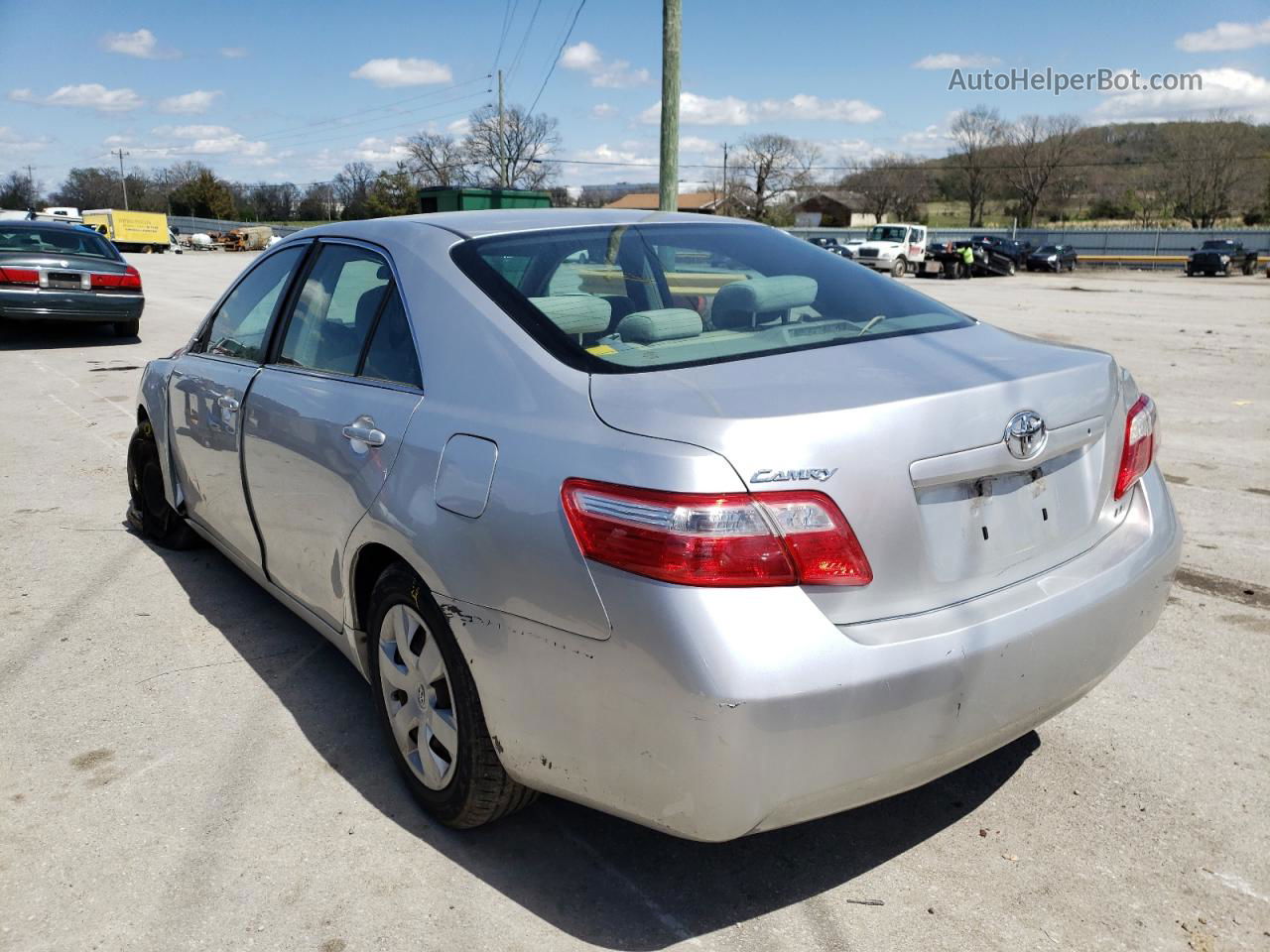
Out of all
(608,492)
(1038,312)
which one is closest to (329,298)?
(608,492)

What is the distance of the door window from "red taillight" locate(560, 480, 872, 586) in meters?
1.39

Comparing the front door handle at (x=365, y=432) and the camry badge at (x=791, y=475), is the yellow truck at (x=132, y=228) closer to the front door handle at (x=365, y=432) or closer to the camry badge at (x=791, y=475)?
the front door handle at (x=365, y=432)

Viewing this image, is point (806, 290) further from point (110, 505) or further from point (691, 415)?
point (110, 505)

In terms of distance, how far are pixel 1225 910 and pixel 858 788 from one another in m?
1.04

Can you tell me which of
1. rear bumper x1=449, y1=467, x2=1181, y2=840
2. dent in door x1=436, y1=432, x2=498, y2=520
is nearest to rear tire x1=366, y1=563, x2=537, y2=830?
rear bumper x1=449, y1=467, x2=1181, y2=840

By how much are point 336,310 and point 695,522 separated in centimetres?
188

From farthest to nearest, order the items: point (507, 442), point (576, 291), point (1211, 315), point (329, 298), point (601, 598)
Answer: point (1211, 315), point (329, 298), point (576, 291), point (507, 442), point (601, 598)

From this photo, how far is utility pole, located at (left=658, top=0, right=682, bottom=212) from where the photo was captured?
14.9 m

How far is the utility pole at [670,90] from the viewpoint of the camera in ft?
49.0

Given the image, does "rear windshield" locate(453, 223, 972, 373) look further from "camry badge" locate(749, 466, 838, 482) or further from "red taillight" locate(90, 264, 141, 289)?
"red taillight" locate(90, 264, 141, 289)


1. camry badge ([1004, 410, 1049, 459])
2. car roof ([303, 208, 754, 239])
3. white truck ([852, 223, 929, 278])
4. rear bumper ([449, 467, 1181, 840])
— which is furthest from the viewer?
white truck ([852, 223, 929, 278])

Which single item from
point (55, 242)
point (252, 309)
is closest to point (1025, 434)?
point (252, 309)

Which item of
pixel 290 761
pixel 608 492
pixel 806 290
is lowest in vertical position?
pixel 290 761

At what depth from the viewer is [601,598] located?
2145 millimetres
